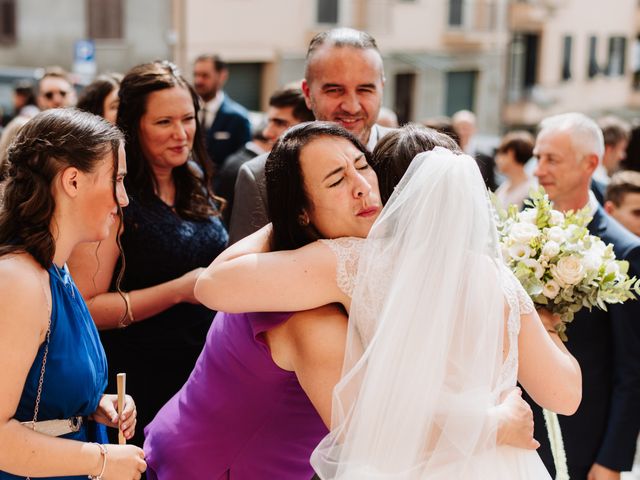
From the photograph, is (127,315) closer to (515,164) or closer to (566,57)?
(515,164)

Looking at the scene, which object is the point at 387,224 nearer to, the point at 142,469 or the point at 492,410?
the point at 492,410

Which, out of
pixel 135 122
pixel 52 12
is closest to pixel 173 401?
pixel 135 122

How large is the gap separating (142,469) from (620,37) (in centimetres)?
3108

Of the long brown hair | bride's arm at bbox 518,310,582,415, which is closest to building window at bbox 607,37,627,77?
the long brown hair

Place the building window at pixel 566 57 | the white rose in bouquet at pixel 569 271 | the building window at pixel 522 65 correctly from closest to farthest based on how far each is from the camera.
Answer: the white rose in bouquet at pixel 569 271
the building window at pixel 522 65
the building window at pixel 566 57

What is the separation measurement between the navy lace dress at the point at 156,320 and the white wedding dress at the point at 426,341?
1201 mm

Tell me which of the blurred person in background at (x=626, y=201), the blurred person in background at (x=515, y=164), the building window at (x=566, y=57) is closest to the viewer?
the blurred person in background at (x=626, y=201)

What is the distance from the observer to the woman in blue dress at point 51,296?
2.02 meters

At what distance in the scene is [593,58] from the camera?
29188 millimetres

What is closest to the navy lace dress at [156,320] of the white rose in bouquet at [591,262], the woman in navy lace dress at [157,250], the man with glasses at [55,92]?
the woman in navy lace dress at [157,250]

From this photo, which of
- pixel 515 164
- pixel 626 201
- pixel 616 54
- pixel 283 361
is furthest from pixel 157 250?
pixel 616 54

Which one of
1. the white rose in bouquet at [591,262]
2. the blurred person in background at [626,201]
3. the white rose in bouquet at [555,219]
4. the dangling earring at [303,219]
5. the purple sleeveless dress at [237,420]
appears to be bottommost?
the purple sleeveless dress at [237,420]

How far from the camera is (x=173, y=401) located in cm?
261

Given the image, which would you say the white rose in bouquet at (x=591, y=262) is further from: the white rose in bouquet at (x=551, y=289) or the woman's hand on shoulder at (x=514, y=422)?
the woman's hand on shoulder at (x=514, y=422)
